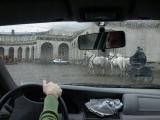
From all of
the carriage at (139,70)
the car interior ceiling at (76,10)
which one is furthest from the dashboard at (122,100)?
the car interior ceiling at (76,10)

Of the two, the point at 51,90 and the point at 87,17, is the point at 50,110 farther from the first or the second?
the point at 87,17

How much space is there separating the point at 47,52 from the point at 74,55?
15.3 inches

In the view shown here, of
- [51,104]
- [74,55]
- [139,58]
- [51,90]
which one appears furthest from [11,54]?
[51,104]

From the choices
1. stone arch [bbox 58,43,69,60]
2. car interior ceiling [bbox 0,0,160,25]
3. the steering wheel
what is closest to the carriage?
car interior ceiling [bbox 0,0,160,25]

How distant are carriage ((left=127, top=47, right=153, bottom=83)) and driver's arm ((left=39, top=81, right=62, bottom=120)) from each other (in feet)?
9.10

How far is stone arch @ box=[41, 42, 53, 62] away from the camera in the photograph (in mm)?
6113

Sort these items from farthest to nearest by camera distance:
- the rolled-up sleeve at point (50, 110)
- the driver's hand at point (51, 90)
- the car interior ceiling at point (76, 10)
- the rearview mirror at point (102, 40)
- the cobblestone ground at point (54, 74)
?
the cobblestone ground at point (54, 74)
the rearview mirror at point (102, 40)
the car interior ceiling at point (76, 10)
the driver's hand at point (51, 90)
the rolled-up sleeve at point (50, 110)

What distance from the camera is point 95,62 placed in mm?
6801

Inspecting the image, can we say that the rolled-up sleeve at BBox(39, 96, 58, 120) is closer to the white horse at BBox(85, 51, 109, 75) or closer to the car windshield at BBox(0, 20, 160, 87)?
the car windshield at BBox(0, 20, 160, 87)

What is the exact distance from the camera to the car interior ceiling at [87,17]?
548 cm

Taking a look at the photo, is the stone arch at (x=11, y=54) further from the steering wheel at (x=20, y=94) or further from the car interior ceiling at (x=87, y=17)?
the steering wheel at (x=20, y=94)

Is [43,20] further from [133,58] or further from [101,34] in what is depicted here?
[133,58]

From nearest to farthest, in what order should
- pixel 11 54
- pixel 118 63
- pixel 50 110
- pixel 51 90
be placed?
pixel 50 110 → pixel 51 90 → pixel 11 54 → pixel 118 63

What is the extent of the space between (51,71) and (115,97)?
0.87 metres
